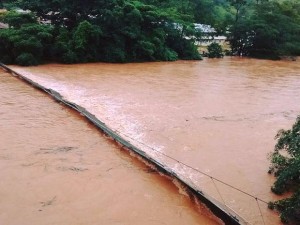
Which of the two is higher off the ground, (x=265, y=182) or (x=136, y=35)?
(x=136, y=35)

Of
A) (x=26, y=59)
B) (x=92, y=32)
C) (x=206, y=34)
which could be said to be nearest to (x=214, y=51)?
(x=206, y=34)

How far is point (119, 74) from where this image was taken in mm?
17312

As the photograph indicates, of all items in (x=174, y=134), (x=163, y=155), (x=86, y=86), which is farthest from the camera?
(x=86, y=86)

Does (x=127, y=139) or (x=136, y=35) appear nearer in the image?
(x=127, y=139)

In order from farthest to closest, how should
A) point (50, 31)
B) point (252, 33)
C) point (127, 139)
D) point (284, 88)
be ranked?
point (252, 33)
point (50, 31)
point (284, 88)
point (127, 139)

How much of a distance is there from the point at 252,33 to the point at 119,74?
1444 cm

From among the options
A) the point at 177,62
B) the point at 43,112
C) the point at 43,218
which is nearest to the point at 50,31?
the point at 177,62

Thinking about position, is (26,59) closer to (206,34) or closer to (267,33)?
(206,34)

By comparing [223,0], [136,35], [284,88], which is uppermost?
[223,0]

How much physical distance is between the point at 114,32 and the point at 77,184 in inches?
621

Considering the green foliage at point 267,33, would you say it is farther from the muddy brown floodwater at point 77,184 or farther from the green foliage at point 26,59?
the muddy brown floodwater at point 77,184

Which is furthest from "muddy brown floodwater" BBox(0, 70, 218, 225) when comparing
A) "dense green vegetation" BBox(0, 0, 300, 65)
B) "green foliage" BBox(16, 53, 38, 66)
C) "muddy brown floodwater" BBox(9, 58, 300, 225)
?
"dense green vegetation" BBox(0, 0, 300, 65)

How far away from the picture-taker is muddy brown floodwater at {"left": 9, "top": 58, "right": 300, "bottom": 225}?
6938 millimetres

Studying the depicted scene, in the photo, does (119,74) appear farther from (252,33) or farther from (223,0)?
(223,0)
